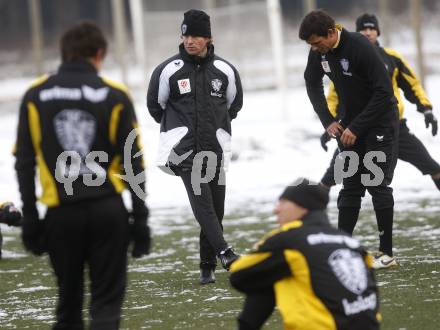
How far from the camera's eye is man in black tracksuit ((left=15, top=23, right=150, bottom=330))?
213 inches

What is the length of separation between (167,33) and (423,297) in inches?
581

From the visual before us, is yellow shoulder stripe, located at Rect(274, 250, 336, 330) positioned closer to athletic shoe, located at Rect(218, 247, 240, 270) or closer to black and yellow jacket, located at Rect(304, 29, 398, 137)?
athletic shoe, located at Rect(218, 247, 240, 270)

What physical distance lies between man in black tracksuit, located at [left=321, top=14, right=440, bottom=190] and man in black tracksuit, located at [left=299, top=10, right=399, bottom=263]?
3.86 feet

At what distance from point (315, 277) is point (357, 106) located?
11.6 ft

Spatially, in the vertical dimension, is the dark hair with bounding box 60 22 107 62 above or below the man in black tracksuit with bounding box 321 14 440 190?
above

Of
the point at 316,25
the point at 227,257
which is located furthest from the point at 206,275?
the point at 316,25

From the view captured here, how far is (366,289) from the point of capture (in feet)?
17.3

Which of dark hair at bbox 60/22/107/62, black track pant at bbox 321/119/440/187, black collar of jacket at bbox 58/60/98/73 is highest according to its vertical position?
dark hair at bbox 60/22/107/62

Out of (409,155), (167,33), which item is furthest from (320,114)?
(167,33)

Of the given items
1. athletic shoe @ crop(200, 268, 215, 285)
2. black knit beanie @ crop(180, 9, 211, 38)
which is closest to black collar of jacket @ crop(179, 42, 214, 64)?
black knit beanie @ crop(180, 9, 211, 38)

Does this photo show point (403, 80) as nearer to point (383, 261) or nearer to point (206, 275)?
point (383, 261)

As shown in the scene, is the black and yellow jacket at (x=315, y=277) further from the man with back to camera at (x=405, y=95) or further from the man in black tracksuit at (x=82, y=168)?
the man with back to camera at (x=405, y=95)

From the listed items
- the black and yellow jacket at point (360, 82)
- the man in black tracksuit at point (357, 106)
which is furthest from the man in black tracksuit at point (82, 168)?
the black and yellow jacket at point (360, 82)

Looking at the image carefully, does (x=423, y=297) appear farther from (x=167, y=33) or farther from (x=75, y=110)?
(x=167, y=33)
